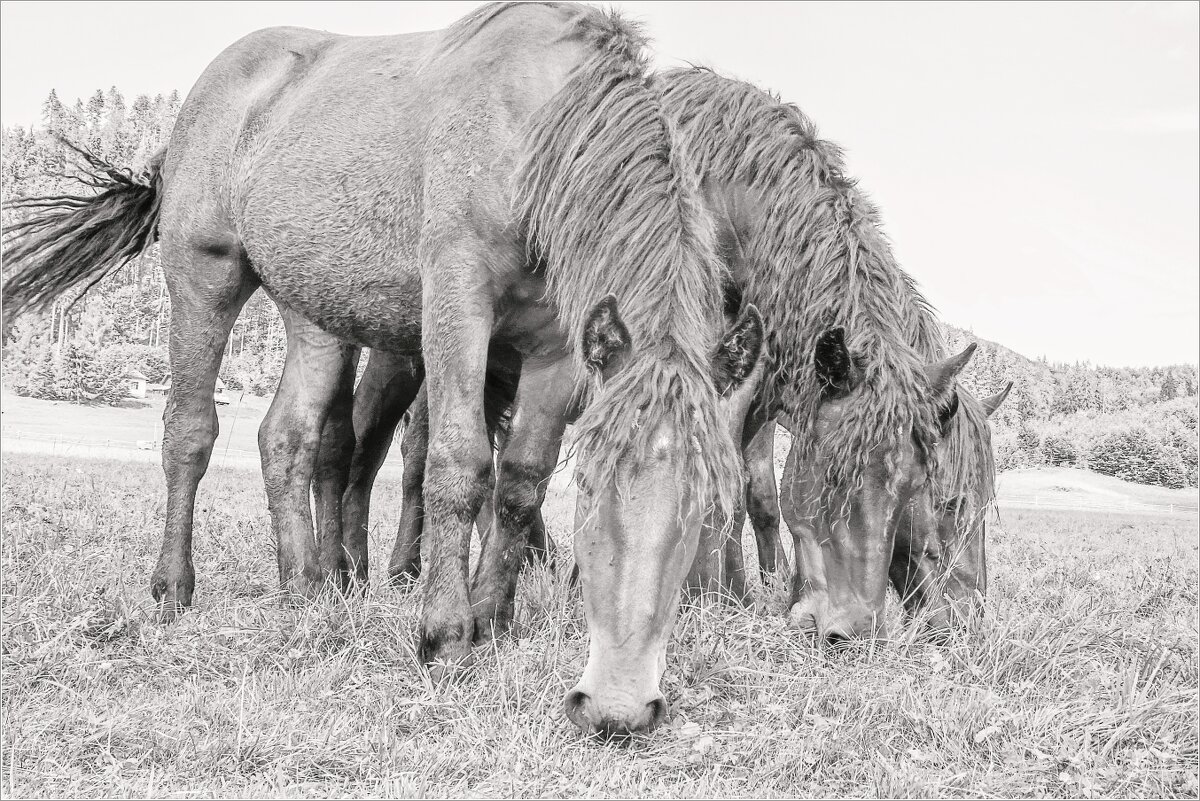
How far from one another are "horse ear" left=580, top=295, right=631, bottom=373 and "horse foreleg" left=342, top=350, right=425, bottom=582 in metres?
3.25

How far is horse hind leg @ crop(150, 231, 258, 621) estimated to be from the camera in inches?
234

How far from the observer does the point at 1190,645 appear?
448cm

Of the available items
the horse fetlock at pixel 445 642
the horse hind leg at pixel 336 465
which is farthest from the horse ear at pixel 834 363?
the horse hind leg at pixel 336 465

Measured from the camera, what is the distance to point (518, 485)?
4.34 metres

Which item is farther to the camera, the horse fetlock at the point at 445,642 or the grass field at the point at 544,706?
the horse fetlock at the point at 445,642

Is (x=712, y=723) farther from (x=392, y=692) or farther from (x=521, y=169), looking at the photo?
(x=521, y=169)

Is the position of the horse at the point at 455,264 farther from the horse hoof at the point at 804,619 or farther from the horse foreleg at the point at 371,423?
the horse hoof at the point at 804,619

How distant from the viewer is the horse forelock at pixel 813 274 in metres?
4.13

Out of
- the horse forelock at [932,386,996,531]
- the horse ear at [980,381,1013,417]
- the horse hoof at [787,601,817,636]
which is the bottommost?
the horse hoof at [787,601,817,636]

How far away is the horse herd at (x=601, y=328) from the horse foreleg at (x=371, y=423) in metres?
0.43

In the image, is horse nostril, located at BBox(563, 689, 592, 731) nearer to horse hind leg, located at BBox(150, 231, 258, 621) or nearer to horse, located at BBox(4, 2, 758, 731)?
horse, located at BBox(4, 2, 758, 731)

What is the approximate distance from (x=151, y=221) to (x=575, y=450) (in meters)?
5.06

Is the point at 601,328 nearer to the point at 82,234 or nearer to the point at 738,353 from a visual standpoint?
the point at 738,353

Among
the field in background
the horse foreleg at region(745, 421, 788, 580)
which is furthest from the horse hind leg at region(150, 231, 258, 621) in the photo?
the field in background
